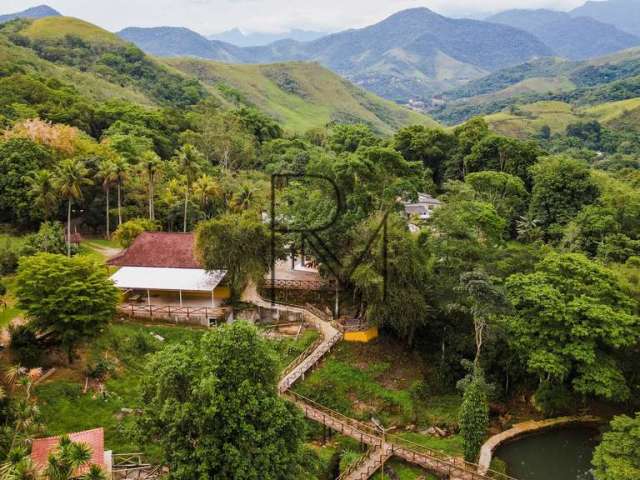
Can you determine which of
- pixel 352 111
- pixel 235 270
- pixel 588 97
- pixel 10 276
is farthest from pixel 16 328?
pixel 588 97

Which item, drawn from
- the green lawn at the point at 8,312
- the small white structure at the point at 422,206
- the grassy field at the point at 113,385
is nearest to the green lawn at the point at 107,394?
the grassy field at the point at 113,385

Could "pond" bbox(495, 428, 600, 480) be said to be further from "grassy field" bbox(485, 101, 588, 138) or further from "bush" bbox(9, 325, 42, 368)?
"grassy field" bbox(485, 101, 588, 138)

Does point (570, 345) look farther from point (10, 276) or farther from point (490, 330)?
point (10, 276)

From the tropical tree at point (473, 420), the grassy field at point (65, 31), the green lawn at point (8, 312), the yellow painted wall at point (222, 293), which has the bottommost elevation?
the tropical tree at point (473, 420)

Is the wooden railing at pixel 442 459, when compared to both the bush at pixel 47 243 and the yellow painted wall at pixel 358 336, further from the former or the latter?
the bush at pixel 47 243

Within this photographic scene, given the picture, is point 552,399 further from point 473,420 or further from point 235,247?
point 235,247

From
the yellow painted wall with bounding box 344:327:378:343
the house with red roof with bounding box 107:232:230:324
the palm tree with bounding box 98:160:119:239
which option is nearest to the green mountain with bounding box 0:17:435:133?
the palm tree with bounding box 98:160:119:239
